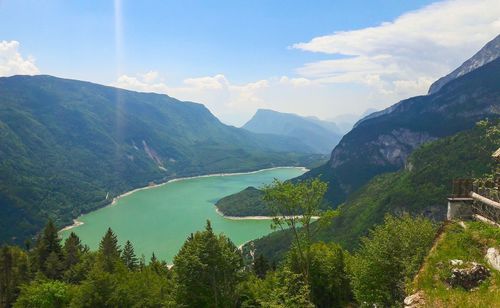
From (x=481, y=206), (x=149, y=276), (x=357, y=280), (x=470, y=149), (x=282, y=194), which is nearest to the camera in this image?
(x=481, y=206)

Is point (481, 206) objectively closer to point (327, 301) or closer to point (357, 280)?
point (357, 280)

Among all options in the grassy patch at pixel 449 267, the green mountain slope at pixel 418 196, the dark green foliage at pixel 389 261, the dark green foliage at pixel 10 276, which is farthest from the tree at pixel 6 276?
the green mountain slope at pixel 418 196

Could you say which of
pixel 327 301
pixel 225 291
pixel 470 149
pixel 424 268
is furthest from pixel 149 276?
pixel 470 149

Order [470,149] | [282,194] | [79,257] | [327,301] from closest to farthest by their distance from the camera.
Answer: [282,194]
[327,301]
[79,257]
[470,149]

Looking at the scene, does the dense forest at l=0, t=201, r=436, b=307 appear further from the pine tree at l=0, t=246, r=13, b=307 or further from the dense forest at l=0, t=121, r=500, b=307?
the pine tree at l=0, t=246, r=13, b=307

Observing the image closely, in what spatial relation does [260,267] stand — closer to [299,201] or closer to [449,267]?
[299,201]

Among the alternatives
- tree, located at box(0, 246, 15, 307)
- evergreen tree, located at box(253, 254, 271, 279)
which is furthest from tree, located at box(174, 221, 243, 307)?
tree, located at box(0, 246, 15, 307)

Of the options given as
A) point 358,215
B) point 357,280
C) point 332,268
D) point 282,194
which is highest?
point 282,194

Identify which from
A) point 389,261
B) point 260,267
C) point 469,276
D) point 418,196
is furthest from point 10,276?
point 418,196
